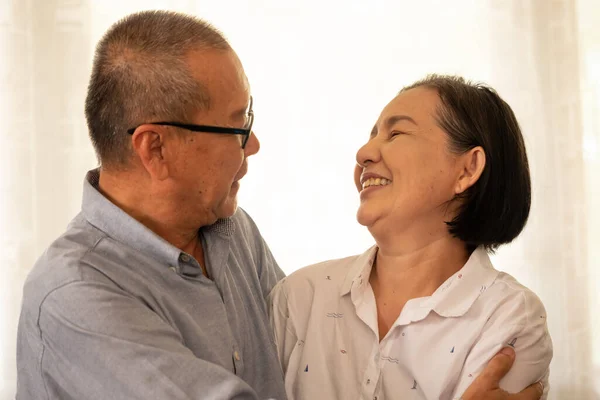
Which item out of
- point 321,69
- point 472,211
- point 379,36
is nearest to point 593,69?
point 379,36

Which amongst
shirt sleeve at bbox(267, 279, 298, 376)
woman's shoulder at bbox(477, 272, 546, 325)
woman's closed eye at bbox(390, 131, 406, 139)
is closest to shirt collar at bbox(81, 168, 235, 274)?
shirt sleeve at bbox(267, 279, 298, 376)

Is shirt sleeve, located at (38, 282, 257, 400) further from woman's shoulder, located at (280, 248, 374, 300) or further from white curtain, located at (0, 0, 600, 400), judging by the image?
white curtain, located at (0, 0, 600, 400)

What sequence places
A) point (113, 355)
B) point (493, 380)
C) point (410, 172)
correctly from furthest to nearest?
1. point (410, 172)
2. point (493, 380)
3. point (113, 355)

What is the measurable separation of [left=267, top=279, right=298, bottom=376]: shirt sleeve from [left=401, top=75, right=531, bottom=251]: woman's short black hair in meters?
0.47

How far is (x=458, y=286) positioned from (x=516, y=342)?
191 millimetres

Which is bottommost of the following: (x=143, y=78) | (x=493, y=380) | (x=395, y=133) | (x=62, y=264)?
(x=493, y=380)

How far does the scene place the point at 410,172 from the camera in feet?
6.04

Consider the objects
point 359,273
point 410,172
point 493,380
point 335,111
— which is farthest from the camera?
point 335,111

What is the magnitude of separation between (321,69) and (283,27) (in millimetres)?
219

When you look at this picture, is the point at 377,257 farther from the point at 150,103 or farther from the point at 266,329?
the point at 150,103

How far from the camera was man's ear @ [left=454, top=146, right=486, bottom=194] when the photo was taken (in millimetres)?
1860

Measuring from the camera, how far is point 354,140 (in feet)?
9.54

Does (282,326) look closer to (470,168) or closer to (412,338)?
(412,338)

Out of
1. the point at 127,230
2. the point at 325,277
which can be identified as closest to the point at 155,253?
the point at 127,230
